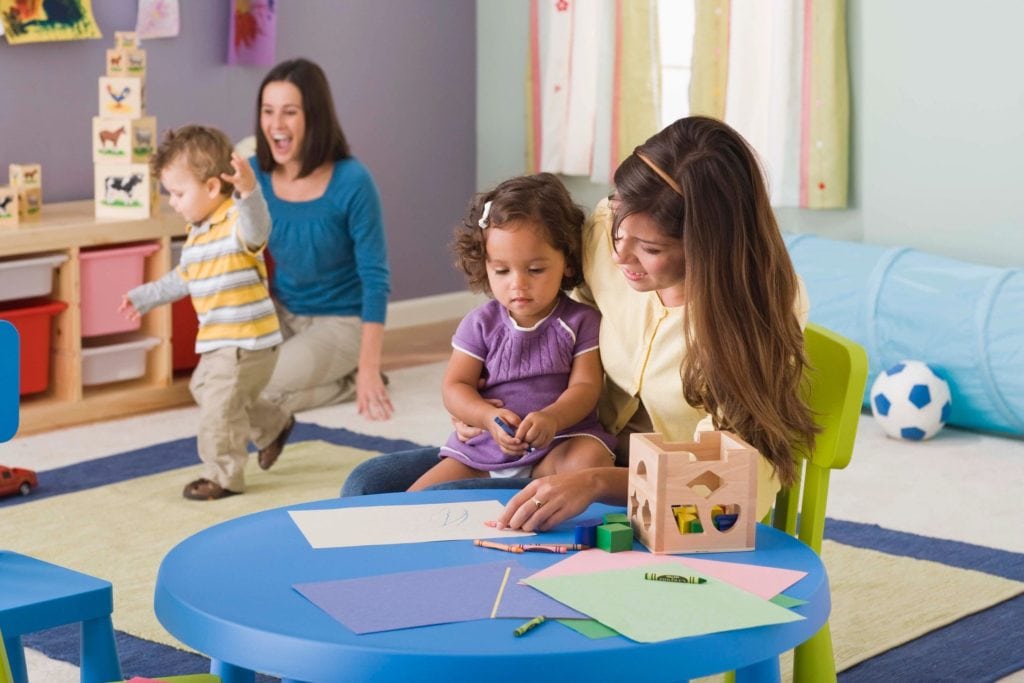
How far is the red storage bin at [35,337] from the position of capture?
12.6 feet

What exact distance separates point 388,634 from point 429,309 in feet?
13.3

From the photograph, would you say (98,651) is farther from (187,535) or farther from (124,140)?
(124,140)

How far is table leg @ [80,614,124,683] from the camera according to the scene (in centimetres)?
185

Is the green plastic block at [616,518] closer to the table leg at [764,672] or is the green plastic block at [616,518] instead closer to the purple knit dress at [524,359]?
the table leg at [764,672]

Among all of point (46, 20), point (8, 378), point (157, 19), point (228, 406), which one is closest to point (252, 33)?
point (157, 19)

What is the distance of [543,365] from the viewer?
83.7 inches

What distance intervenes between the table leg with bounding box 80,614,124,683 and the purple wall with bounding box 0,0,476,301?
2.60 m

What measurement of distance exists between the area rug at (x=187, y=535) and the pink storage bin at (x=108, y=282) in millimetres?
455

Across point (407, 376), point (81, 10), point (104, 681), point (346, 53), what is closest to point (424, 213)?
point (346, 53)

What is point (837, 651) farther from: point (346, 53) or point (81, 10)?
point (346, 53)

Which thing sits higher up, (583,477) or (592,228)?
A: (592,228)

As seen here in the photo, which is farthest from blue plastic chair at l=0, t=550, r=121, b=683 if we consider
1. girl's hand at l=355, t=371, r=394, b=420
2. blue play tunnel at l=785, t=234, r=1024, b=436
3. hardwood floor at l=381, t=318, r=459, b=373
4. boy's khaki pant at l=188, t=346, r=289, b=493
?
hardwood floor at l=381, t=318, r=459, b=373

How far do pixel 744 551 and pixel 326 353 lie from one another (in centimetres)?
266

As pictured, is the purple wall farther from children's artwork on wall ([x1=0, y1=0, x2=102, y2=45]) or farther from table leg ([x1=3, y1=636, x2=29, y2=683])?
table leg ([x1=3, y1=636, x2=29, y2=683])
